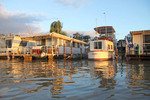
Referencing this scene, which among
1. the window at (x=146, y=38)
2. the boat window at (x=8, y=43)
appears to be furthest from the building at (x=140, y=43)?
the boat window at (x=8, y=43)

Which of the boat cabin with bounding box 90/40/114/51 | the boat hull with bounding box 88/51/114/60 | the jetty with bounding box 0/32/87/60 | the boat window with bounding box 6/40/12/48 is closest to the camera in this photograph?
the boat hull with bounding box 88/51/114/60

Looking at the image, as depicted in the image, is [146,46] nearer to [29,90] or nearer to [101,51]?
[101,51]

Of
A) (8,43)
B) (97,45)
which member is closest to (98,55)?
(97,45)

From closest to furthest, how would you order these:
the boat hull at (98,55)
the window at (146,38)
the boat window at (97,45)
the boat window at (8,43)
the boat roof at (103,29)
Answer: the boat hull at (98,55), the boat window at (97,45), the window at (146,38), the boat roof at (103,29), the boat window at (8,43)

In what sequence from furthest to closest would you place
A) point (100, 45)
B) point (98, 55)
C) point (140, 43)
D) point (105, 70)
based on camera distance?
1. point (140, 43)
2. point (100, 45)
3. point (98, 55)
4. point (105, 70)

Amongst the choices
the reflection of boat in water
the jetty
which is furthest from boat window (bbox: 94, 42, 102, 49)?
the reflection of boat in water

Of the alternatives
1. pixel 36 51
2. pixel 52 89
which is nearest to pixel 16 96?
pixel 52 89

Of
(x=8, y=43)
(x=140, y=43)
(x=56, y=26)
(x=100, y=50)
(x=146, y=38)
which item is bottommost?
(x=100, y=50)

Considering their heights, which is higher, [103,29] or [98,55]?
[103,29]

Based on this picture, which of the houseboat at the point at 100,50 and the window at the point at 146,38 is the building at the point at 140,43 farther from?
the houseboat at the point at 100,50

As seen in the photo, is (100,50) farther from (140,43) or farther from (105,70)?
(105,70)

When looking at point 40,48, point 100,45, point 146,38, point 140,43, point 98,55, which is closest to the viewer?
point 98,55

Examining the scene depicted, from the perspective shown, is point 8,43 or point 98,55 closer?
point 98,55

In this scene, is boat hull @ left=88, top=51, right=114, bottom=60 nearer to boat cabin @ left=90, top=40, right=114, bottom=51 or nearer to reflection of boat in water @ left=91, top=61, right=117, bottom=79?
boat cabin @ left=90, top=40, right=114, bottom=51
